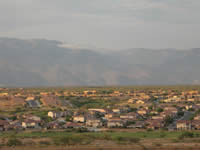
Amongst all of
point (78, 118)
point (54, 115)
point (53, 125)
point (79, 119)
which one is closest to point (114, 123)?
point (79, 119)

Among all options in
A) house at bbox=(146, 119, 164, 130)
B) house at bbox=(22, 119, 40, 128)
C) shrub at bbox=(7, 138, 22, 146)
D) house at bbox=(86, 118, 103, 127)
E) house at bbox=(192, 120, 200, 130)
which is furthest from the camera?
house at bbox=(86, 118, 103, 127)

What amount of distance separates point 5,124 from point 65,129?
917cm

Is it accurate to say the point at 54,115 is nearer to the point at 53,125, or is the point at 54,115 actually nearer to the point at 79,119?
the point at 79,119

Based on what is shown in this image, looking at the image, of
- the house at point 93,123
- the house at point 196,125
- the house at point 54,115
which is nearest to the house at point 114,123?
the house at point 93,123

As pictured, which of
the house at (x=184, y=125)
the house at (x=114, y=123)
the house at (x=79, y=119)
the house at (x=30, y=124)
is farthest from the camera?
the house at (x=79, y=119)

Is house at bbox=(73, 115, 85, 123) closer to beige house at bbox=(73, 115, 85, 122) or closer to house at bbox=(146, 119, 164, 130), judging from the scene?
beige house at bbox=(73, 115, 85, 122)


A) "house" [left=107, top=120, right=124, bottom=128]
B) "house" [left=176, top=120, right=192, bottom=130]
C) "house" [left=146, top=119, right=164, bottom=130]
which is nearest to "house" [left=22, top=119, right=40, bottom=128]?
"house" [left=107, top=120, right=124, bottom=128]

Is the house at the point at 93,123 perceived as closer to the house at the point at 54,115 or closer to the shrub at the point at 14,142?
the house at the point at 54,115

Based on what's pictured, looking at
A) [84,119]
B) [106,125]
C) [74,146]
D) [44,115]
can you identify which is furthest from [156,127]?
[44,115]

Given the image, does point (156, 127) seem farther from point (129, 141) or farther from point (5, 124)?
point (5, 124)

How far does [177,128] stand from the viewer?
56.0 metres

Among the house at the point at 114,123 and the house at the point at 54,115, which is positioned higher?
the house at the point at 54,115

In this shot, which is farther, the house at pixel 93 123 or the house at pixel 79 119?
the house at pixel 79 119

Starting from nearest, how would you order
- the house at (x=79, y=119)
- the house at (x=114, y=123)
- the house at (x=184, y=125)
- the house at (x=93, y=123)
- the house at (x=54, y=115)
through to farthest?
the house at (x=184, y=125) → the house at (x=114, y=123) → the house at (x=93, y=123) → the house at (x=79, y=119) → the house at (x=54, y=115)
